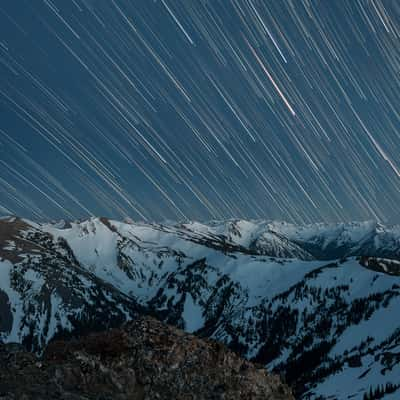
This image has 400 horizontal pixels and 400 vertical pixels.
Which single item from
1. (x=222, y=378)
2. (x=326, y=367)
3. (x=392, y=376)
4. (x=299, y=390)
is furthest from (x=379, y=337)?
(x=222, y=378)

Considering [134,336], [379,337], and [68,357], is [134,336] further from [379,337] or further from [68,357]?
[379,337]

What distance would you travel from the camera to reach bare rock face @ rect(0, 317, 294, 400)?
15.3 metres

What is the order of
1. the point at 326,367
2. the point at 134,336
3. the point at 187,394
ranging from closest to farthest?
the point at 187,394, the point at 134,336, the point at 326,367

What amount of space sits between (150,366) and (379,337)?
211945 mm

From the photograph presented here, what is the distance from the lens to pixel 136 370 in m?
19.0

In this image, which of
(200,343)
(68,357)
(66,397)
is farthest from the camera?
(200,343)

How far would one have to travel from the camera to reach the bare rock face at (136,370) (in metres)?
15.3

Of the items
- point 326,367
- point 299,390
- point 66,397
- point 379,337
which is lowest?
point 66,397

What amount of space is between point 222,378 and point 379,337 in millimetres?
208926

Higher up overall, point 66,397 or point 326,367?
point 326,367

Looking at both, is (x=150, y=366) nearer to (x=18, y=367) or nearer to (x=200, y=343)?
(x=200, y=343)

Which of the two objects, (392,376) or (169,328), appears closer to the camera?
(169,328)

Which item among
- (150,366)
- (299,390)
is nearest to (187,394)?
Result: (150,366)

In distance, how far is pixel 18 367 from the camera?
1518cm
